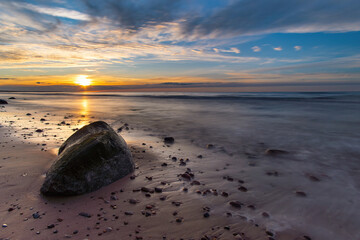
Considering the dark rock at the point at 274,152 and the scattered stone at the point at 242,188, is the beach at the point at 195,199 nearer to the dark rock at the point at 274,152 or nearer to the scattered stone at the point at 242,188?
the scattered stone at the point at 242,188

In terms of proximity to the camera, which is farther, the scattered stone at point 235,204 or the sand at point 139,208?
the scattered stone at point 235,204

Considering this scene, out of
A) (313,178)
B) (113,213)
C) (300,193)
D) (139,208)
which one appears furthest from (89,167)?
(313,178)

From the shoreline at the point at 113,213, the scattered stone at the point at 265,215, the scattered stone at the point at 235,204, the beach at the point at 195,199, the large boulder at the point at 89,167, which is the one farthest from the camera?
the large boulder at the point at 89,167

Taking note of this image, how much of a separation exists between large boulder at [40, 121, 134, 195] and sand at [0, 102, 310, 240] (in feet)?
0.61

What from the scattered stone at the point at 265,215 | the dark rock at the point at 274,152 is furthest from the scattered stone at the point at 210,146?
the scattered stone at the point at 265,215

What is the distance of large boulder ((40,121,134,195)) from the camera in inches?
177

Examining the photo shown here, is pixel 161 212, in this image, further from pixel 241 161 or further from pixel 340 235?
pixel 241 161

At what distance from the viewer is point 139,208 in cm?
416

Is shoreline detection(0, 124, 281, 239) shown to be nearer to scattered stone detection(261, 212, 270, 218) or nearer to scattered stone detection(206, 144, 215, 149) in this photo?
scattered stone detection(261, 212, 270, 218)

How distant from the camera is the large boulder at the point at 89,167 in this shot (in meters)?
4.50

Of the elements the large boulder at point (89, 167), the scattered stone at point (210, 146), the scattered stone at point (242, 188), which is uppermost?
the large boulder at point (89, 167)

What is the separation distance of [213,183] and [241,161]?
7.44ft

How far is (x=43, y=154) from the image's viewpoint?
7.04m

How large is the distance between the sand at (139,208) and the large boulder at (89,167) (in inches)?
7.3
